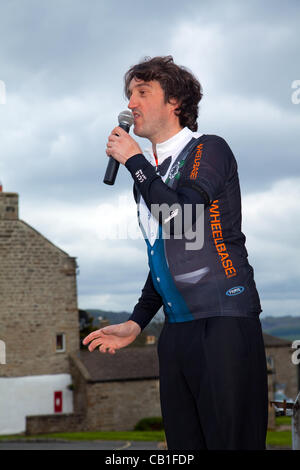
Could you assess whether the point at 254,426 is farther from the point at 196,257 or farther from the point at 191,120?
the point at 191,120

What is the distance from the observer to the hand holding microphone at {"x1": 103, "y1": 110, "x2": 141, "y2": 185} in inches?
124

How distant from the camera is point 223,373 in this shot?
2.95 meters

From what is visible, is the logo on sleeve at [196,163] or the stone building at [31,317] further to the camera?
the stone building at [31,317]

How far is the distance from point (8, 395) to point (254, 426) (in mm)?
31209

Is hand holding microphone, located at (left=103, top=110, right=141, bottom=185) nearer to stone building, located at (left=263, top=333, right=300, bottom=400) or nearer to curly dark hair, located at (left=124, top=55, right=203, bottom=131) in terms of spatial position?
curly dark hair, located at (left=124, top=55, right=203, bottom=131)

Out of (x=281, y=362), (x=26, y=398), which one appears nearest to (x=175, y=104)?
(x=26, y=398)

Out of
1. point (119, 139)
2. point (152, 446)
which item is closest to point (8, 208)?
point (152, 446)

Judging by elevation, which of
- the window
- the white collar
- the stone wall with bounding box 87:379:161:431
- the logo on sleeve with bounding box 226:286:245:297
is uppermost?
the window

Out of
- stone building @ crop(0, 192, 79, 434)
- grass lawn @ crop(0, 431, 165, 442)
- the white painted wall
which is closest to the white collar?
grass lawn @ crop(0, 431, 165, 442)

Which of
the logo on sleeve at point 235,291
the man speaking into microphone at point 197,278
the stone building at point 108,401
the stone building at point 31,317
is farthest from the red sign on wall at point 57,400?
the logo on sleeve at point 235,291

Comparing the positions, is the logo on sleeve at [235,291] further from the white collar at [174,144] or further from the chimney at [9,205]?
the chimney at [9,205]

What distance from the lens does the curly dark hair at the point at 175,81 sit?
3410 mm

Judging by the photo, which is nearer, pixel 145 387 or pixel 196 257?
pixel 196 257

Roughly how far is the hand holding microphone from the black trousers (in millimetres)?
773
